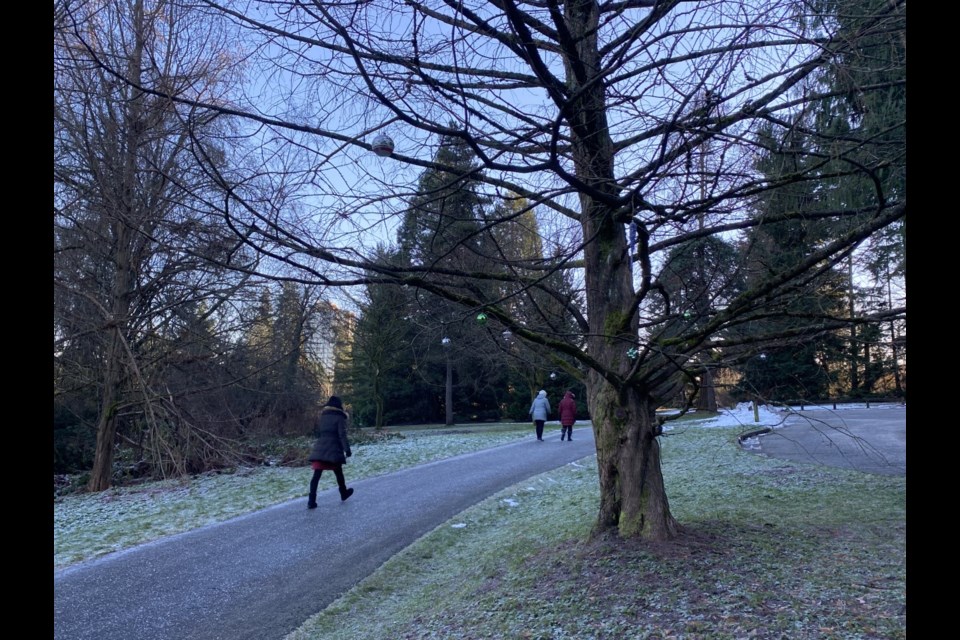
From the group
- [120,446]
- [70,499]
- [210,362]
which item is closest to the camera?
[70,499]

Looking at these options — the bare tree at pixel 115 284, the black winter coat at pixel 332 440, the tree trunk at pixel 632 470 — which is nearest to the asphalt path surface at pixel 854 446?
the tree trunk at pixel 632 470

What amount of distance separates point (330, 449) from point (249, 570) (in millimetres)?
3222

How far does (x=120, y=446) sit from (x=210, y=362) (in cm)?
634

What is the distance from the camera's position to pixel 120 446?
61.9 feet

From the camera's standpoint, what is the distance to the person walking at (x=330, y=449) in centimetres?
980

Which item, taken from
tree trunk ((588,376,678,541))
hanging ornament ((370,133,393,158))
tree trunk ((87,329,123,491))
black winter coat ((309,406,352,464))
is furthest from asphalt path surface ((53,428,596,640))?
tree trunk ((87,329,123,491))

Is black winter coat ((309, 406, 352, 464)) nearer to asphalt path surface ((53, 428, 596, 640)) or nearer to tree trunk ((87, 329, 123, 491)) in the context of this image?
asphalt path surface ((53, 428, 596, 640))

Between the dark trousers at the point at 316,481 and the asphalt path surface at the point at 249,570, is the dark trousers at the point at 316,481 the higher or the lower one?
the higher one

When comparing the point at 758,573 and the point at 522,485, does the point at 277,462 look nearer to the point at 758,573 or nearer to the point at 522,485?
the point at 522,485

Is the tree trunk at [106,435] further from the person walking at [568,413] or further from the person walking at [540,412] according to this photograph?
the person walking at [568,413]

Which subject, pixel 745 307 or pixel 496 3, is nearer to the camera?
pixel 496 3

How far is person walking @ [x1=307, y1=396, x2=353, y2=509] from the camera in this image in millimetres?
9805

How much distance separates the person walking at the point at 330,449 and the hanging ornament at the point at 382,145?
646cm

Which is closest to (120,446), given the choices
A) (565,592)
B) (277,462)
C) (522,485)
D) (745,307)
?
(277,462)
